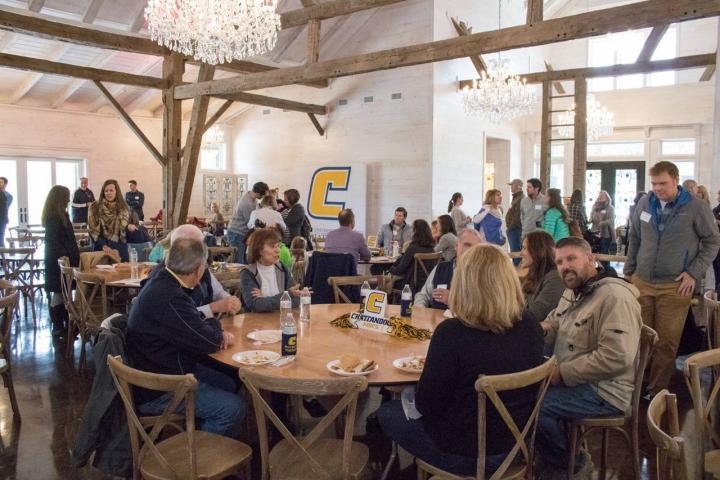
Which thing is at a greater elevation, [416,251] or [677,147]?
[677,147]

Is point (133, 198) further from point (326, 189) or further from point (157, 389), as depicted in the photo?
point (157, 389)

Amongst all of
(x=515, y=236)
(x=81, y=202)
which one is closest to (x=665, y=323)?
→ (x=515, y=236)

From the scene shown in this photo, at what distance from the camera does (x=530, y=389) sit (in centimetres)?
216

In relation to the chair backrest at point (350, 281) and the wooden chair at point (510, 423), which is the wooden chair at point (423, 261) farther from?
the wooden chair at point (510, 423)

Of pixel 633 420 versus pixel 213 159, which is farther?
pixel 213 159

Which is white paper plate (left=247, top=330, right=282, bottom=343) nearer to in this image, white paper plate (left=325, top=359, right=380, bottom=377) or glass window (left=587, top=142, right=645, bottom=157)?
white paper plate (left=325, top=359, right=380, bottom=377)

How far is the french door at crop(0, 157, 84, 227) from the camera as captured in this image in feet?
39.4

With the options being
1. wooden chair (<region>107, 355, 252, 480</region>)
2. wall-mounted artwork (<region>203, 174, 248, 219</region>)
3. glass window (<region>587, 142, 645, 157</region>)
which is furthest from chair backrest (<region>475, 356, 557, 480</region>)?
glass window (<region>587, 142, 645, 157</region>)

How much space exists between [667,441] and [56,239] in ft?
18.6

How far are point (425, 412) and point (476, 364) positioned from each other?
272mm

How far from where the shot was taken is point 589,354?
259cm

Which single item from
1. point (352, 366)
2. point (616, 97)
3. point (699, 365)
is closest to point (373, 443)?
point (352, 366)

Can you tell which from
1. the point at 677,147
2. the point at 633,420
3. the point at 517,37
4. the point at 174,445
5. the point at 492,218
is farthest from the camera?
the point at 677,147

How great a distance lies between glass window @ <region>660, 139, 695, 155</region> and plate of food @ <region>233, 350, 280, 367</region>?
12.4 meters
